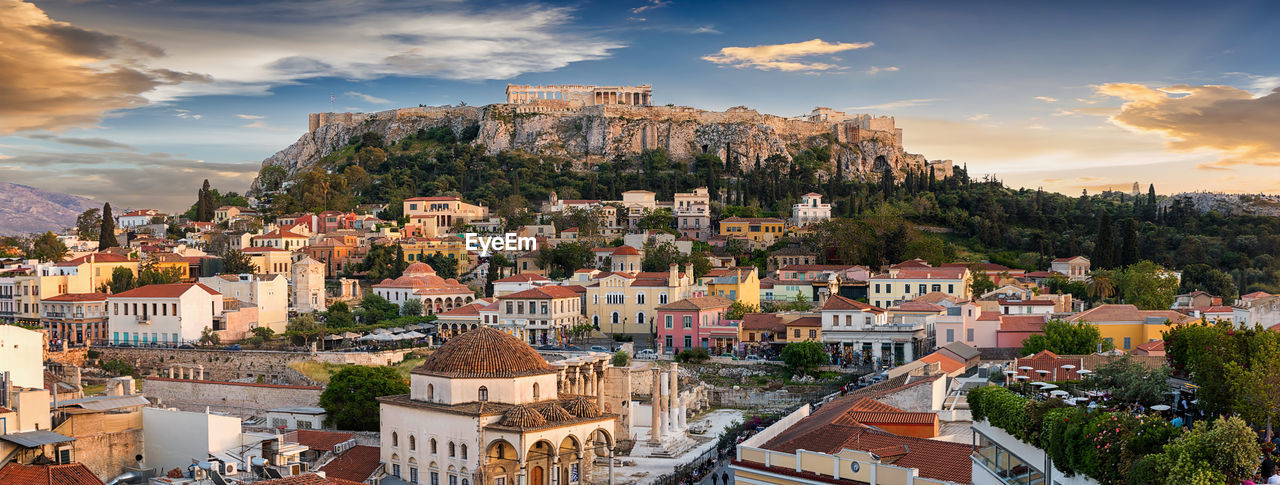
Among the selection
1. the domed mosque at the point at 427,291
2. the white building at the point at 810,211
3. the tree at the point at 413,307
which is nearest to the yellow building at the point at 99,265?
the domed mosque at the point at 427,291

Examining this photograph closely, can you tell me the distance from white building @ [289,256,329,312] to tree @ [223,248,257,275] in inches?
229

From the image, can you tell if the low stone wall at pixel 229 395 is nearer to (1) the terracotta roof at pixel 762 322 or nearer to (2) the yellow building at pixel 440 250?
(1) the terracotta roof at pixel 762 322

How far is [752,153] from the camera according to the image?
115062 millimetres

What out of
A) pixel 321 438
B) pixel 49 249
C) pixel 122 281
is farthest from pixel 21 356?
pixel 49 249

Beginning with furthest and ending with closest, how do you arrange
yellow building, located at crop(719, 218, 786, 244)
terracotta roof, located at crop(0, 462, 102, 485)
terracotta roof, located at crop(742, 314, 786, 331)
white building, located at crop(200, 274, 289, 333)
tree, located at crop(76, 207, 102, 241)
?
tree, located at crop(76, 207, 102, 241)
yellow building, located at crop(719, 218, 786, 244)
white building, located at crop(200, 274, 289, 333)
terracotta roof, located at crop(742, 314, 786, 331)
terracotta roof, located at crop(0, 462, 102, 485)

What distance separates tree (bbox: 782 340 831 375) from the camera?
49094mm

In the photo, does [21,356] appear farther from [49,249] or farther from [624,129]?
[624,129]

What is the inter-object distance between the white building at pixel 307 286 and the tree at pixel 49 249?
1600 centimetres

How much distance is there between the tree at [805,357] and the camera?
49094 millimetres

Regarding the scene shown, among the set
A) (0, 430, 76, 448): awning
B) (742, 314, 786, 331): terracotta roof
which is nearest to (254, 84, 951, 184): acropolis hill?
(742, 314, 786, 331): terracotta roof

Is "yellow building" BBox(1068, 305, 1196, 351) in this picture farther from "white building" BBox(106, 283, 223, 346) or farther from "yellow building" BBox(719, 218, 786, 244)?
"white building" BBox(106, 283, 223, 346)

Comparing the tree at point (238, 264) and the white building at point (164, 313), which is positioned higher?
the tree at point (238, 264)

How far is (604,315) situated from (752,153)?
2214 inches

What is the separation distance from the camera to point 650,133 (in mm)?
116312
